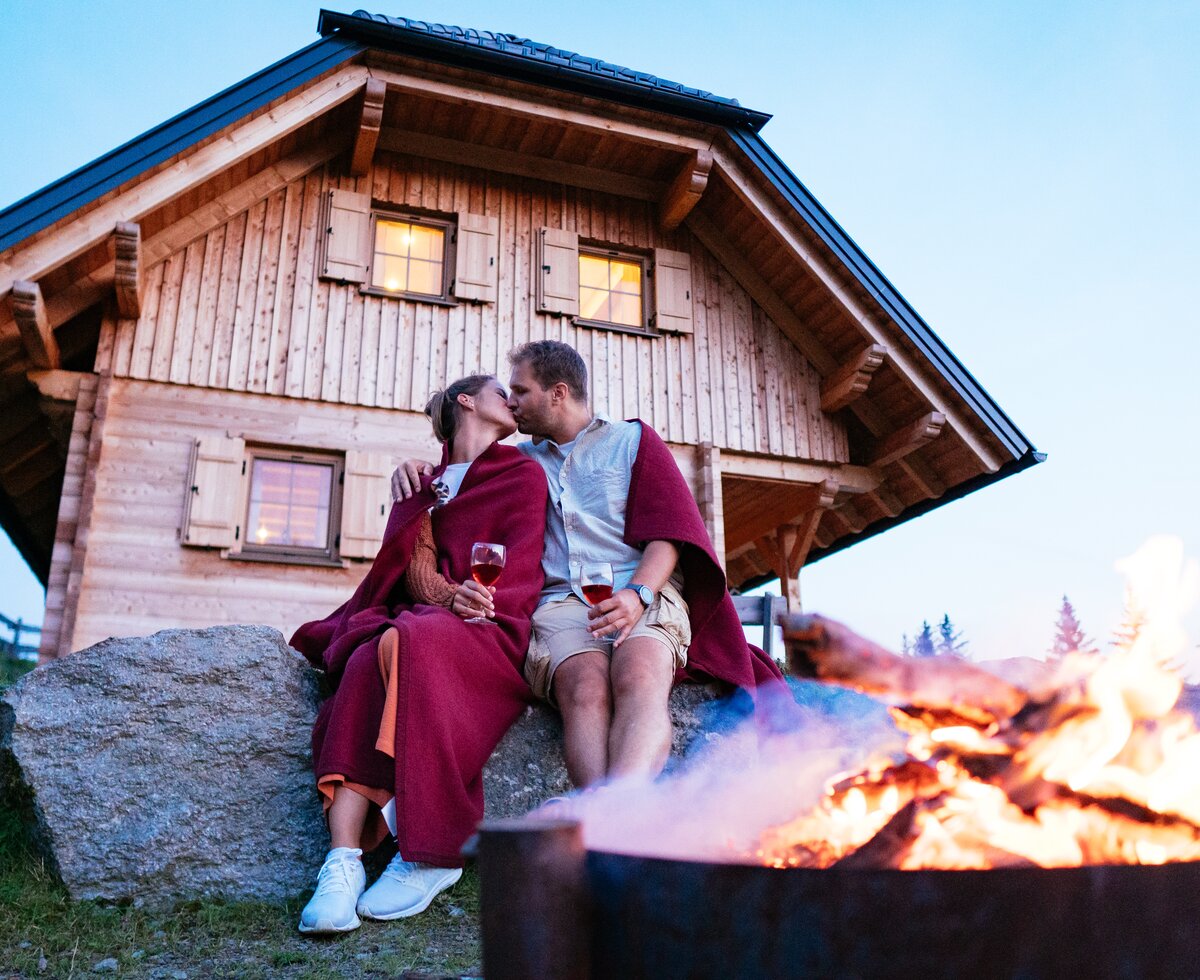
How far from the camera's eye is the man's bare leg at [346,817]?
262cm

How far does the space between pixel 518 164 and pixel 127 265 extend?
373 cm

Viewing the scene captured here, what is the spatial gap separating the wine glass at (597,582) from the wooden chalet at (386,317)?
533 centimetres

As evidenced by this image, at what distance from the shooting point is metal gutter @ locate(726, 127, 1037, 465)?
868cm

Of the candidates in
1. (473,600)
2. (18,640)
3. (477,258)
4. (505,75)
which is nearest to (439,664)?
(473,600)

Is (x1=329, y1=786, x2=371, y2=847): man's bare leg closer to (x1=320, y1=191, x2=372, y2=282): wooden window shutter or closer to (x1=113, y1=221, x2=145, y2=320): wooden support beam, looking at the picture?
(x1=113, y1=221, x2=145, y2=320): wooden support beam

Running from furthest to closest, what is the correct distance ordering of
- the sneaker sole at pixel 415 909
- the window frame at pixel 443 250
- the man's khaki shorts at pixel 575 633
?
the window frame at pixel 443 250 → the man's khaki shorts at pixel 575 633 → the sneaker sole at pixel 415 909

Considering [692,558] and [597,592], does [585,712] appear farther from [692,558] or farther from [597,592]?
[692,558]

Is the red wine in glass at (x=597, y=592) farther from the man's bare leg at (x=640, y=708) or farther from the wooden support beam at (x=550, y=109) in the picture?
the wooden support beam at (x=550, y=109)

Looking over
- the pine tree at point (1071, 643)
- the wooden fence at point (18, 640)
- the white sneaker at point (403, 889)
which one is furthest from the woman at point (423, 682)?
the wooden fence at point (18, 640)

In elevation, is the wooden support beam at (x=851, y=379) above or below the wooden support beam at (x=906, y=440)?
above

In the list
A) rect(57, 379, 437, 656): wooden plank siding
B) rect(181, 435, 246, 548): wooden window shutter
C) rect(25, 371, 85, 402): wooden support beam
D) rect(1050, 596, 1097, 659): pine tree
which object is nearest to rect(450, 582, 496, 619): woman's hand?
rect(1050, 596, 1097, 659): pine tree

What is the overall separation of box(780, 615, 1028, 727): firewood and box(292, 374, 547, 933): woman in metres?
1.39

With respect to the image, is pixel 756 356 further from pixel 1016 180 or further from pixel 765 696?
pixel 1016 180

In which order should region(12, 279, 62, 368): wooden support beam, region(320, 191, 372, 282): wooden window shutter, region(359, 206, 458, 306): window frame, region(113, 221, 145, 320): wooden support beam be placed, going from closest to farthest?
region(12, 279, 62, 368): wooden support beam
region(113, 221, 145, 320): wooden support beam
region(320, 191, 372, 282): wooden window shutter
region(359, 206, 458, 306): window frame
